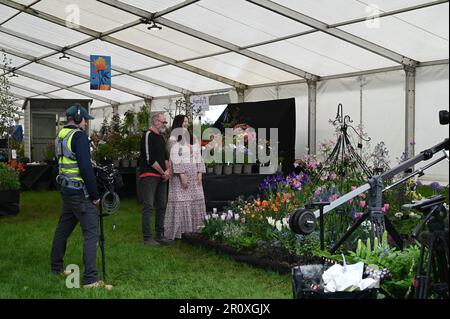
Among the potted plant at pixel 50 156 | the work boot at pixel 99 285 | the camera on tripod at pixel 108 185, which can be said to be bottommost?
the work boot at pixel 99 285

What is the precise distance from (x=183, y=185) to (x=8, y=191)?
12.4 ft

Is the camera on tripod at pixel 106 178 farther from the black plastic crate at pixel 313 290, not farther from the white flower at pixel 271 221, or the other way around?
the black plastic crate at pixel 313 290

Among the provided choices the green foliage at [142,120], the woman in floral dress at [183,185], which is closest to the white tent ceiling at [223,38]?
the green foliage at [142,120]

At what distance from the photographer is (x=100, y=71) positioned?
12.3 m

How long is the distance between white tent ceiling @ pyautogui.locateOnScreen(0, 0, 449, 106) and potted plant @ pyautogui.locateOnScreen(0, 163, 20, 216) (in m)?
3.67

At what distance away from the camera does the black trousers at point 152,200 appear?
6.36 m

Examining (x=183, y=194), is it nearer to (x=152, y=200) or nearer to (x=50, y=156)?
(x=152, y=200)

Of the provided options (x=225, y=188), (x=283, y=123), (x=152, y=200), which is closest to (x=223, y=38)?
(x=283, y=123)

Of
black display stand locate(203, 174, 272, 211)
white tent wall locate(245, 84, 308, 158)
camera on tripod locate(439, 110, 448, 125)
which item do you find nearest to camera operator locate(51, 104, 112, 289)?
camera on tripod locate(439, 110, 448, 125)

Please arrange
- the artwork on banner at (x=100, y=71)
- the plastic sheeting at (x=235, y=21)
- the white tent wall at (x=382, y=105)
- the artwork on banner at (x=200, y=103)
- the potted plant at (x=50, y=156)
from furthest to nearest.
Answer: the potted plant at (x=50, y=156), the artwork on banner at (x=100, y=71), the white tent wall at (x=382, y=105), the plastic sheeting at (x=235, y=21), the artwork on banner at (x=200, y=103)

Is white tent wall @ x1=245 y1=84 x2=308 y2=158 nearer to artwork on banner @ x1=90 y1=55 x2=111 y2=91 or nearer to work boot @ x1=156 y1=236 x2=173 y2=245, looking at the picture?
artwork on banner @ x1=90 y1=55 x2=111 y2=91

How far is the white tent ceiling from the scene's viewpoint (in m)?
9.16

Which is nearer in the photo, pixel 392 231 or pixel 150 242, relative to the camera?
pixel 392 231

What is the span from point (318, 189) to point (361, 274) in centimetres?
277
